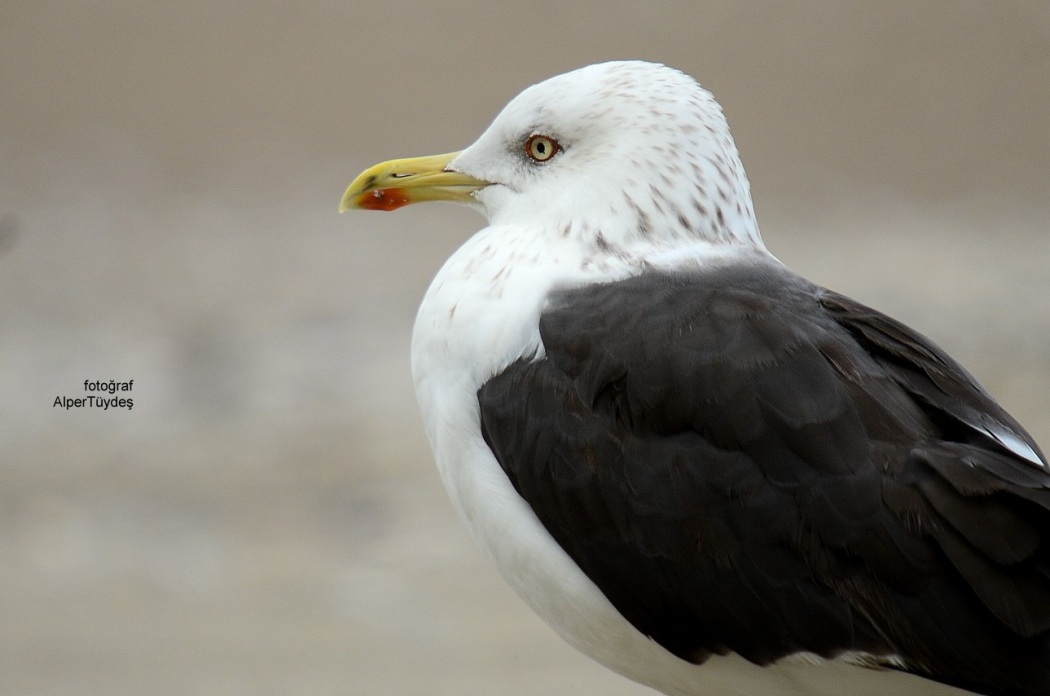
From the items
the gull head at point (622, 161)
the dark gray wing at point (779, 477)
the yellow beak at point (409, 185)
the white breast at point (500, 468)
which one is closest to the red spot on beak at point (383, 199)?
the yellow beak at point (409, 185)

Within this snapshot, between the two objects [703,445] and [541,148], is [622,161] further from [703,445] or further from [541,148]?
[703,445]

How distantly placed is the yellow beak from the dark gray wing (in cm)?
39

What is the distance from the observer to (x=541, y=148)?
2031 millimetres

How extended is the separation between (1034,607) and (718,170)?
0.77m

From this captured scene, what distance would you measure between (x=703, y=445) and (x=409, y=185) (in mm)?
732

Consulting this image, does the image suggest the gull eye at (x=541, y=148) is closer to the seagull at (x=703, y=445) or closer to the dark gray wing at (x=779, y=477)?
the seagull at (x=703, y=445)

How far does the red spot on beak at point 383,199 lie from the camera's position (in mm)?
2168

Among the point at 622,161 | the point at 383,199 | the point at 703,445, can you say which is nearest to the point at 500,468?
the point at 703,445

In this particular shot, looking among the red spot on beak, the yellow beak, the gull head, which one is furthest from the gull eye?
the red spot on beak

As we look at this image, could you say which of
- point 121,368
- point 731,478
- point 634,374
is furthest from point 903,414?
point 121,368

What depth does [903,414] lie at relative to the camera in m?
1.63

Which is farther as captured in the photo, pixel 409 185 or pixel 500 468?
pixel 409 185

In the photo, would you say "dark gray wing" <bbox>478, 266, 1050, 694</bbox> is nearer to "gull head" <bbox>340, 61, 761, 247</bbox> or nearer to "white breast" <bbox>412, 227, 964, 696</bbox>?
"white breast" <bbox>412, 227, 964, 696</bbox>

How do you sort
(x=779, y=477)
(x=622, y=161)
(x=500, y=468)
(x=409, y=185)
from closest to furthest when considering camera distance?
(x=779, y=477) < (x=500, y=468) < (x=622, y=161) < (x=409, y=185)
